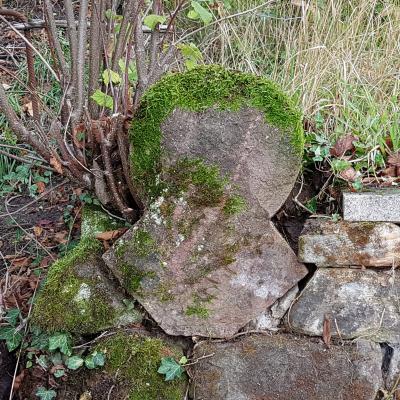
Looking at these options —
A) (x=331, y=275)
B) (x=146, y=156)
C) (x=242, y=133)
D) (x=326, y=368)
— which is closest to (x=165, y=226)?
(x=146, y=156)

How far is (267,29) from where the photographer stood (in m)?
3.92

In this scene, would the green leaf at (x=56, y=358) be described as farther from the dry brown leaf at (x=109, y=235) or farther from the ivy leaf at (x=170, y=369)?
the dry brown leaf at (x=109, y=235)

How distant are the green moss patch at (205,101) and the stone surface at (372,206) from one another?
317 mm

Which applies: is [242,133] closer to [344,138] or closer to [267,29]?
[344,138]

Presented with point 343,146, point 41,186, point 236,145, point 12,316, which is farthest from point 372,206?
point 41,186

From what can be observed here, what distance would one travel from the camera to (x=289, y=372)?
222cm

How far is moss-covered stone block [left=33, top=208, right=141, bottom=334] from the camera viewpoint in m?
2.25

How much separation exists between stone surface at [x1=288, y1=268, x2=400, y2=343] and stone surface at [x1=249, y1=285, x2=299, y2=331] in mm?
32

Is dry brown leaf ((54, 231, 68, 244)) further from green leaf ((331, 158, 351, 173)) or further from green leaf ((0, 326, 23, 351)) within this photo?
green leaf ((331, 158, 351, 173))

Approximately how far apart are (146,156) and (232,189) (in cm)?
38

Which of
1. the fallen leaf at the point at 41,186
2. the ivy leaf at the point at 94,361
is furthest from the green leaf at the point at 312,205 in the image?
the fallen leaf at the point at 41,186

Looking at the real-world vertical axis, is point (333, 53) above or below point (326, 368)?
above

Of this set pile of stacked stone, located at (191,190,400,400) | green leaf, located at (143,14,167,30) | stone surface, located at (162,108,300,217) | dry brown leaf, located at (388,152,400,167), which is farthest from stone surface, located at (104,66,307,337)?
dry brown leaf, located at (388,152,400,167)

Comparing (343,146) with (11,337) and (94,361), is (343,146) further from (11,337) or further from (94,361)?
(11,337)
